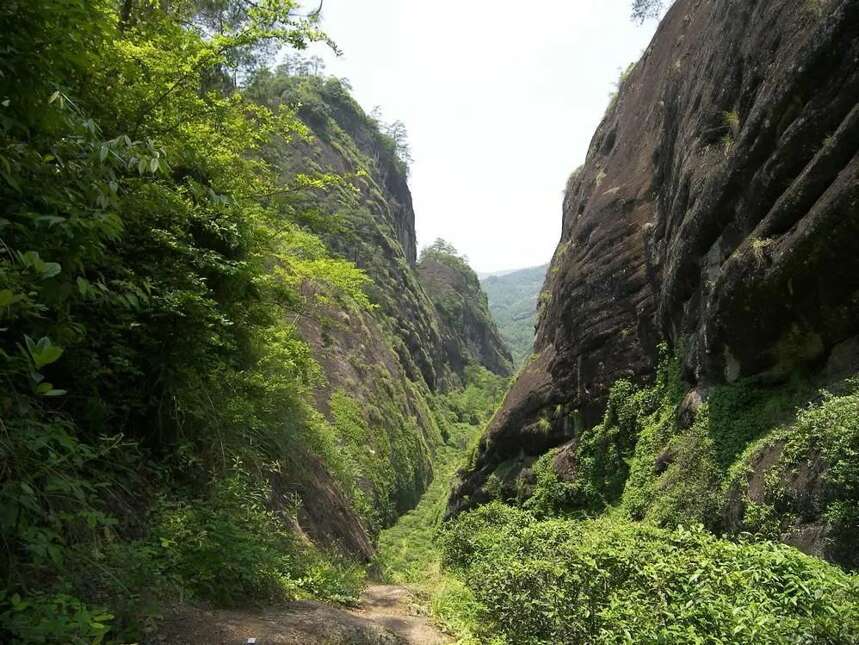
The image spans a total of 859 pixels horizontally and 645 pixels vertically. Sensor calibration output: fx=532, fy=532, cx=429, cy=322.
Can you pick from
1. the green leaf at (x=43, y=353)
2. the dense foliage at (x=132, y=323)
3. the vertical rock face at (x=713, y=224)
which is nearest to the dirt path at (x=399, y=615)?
the dense foliage at (x=132, y=323)

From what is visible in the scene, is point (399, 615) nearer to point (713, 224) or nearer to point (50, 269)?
point (50, 269)

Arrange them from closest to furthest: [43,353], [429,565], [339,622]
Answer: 1. [43,353]
2. [339,622]
3. [429,565]

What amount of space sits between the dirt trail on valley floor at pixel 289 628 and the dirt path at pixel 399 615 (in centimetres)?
2

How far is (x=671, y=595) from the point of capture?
488 centimetres

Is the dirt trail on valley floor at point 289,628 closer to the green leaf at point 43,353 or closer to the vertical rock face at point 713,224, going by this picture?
the green leaf at point 43,353

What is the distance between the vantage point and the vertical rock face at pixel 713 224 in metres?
8.95

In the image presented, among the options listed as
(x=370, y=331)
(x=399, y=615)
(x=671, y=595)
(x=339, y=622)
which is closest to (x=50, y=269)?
(x=671, y=595)

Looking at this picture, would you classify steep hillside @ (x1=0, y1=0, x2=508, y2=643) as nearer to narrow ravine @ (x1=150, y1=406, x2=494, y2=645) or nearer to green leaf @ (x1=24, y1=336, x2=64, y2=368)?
green leaf @ (x1=24, y1=336, x2=64, y2=368)

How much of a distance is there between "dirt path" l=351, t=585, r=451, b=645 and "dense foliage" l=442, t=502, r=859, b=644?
836mm

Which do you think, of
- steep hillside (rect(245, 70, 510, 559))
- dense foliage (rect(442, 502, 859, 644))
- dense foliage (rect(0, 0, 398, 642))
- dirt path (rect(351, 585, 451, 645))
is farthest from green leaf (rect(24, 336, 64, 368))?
steep hillside (rect(245, 70, 510, 559))

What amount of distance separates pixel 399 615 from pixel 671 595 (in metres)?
5.29

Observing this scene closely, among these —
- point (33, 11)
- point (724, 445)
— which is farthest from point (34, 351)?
→ point (724, 445)

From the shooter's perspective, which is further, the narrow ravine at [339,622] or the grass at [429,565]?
the grass at [429,565]

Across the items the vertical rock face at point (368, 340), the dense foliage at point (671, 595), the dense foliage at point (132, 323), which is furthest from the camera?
the vertical rock face at point (368, 340)
